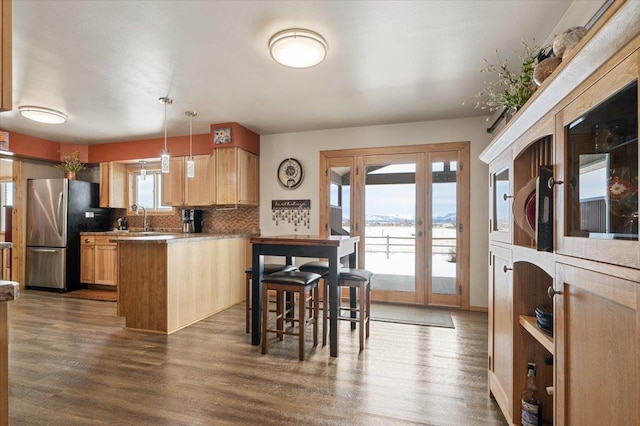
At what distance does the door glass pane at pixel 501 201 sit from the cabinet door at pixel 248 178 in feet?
11.1

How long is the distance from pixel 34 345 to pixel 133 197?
10.9ft

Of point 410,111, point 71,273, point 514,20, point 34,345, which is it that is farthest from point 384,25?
point 71,273

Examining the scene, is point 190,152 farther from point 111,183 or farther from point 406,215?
point 406,215

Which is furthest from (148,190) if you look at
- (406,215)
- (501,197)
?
(501,197)

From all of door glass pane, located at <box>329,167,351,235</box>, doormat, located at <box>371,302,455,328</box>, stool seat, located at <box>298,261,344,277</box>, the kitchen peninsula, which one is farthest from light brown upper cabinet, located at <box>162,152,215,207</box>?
doormat, located at <box>371,302,455,328</box>

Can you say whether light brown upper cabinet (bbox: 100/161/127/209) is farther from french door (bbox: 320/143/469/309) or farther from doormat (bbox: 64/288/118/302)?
french door (bbox: 320/143/469/309)

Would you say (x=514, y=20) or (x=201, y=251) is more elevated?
(x=514, y=20)

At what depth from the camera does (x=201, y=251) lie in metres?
3.67

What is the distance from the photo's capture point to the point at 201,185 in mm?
4711

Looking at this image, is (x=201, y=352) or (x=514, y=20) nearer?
(x=514, y=20)

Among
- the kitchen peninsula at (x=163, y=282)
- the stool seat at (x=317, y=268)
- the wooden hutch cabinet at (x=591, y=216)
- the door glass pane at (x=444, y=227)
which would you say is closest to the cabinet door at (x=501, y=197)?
the wooden hutch cabinet at (x=591, y=216)

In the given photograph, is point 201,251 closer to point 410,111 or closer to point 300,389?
point 300,389

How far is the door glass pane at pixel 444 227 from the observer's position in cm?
411

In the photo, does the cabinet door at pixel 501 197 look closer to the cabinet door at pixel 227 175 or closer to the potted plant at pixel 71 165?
the cabinet door at pixel 227 175
